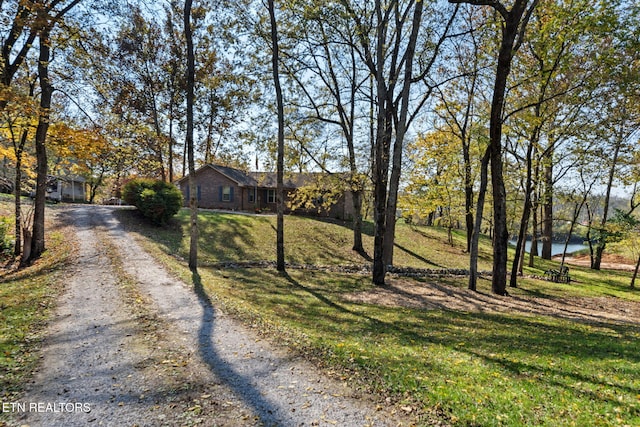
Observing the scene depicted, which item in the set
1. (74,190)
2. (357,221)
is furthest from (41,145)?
(74,190)

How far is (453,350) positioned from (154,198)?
17220 mm

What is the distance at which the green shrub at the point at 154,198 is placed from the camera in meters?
18.3

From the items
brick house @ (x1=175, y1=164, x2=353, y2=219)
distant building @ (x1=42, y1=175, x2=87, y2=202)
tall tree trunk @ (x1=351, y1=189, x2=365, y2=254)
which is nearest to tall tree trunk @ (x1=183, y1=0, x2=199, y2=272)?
tall tree trunk @ (x1=351, y1=189, x2=365, y2=254)

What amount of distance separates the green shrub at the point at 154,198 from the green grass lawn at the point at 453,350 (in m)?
5.08

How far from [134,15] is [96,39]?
6.47 ft

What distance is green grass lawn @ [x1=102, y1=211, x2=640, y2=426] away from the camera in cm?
380

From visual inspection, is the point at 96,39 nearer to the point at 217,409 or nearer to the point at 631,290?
the point at 217,409

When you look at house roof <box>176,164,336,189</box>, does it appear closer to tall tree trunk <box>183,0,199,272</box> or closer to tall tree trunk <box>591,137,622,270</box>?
tall tree trunk <box>183,0,199,272</box>

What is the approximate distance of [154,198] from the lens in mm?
18172

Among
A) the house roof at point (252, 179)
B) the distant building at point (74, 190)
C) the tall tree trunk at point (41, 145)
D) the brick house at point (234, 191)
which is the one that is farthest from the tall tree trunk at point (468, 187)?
the distant building at point (74, 190)

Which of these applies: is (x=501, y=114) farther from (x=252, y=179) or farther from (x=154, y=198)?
(x=252, y=179)

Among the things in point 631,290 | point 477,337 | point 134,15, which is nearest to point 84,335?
point 477,337

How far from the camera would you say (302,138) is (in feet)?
63.0

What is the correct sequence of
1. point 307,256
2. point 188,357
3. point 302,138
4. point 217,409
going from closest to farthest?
point 217,409 → point 188,357 → point 307,256 → point 302,138
